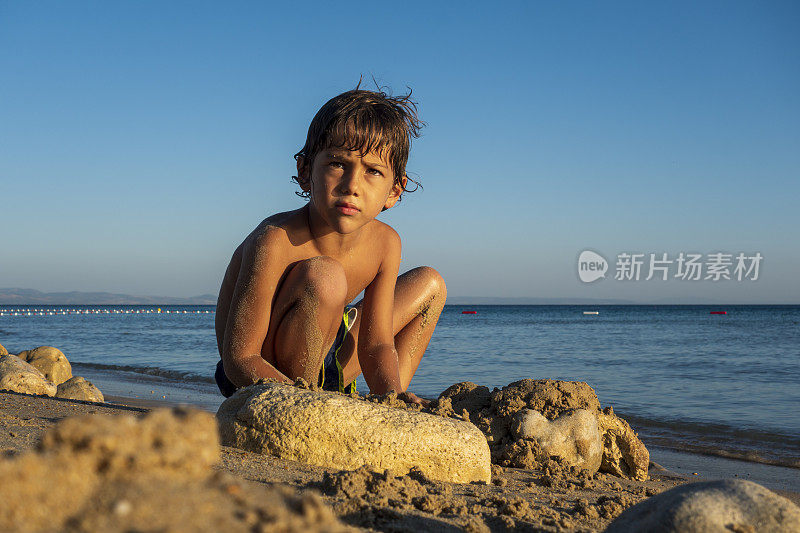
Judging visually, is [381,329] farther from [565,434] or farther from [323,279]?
[565,434]

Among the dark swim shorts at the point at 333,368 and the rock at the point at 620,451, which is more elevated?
the dark swim shorts at the point at 333,368

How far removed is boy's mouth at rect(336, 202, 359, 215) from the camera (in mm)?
2997

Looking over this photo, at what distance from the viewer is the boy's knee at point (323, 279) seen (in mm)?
2965

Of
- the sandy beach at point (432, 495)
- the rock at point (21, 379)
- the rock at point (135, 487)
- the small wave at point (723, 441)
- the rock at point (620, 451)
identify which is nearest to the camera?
the rock at point (135, 487)

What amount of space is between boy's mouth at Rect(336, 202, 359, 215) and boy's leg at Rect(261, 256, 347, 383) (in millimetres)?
243

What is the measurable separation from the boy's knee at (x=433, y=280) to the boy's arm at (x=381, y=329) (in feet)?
1.30

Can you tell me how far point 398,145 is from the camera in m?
3.07

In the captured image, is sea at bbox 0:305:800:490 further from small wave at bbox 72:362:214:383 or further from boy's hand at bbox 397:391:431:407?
boy's hand at bbox 397:391:431:407

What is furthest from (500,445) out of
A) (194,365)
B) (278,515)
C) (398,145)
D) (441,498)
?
(194,365)

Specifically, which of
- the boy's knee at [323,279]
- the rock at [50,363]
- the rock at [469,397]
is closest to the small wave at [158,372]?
the rock at [50,363]

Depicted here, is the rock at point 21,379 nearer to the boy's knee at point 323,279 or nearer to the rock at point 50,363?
the rock at point 50,363

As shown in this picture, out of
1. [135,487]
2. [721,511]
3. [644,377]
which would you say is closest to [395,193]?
[721,511]

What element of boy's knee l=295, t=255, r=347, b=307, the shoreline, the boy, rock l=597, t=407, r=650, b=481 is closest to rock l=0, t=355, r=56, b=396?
the shoreline

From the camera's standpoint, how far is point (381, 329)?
351 centimetres
